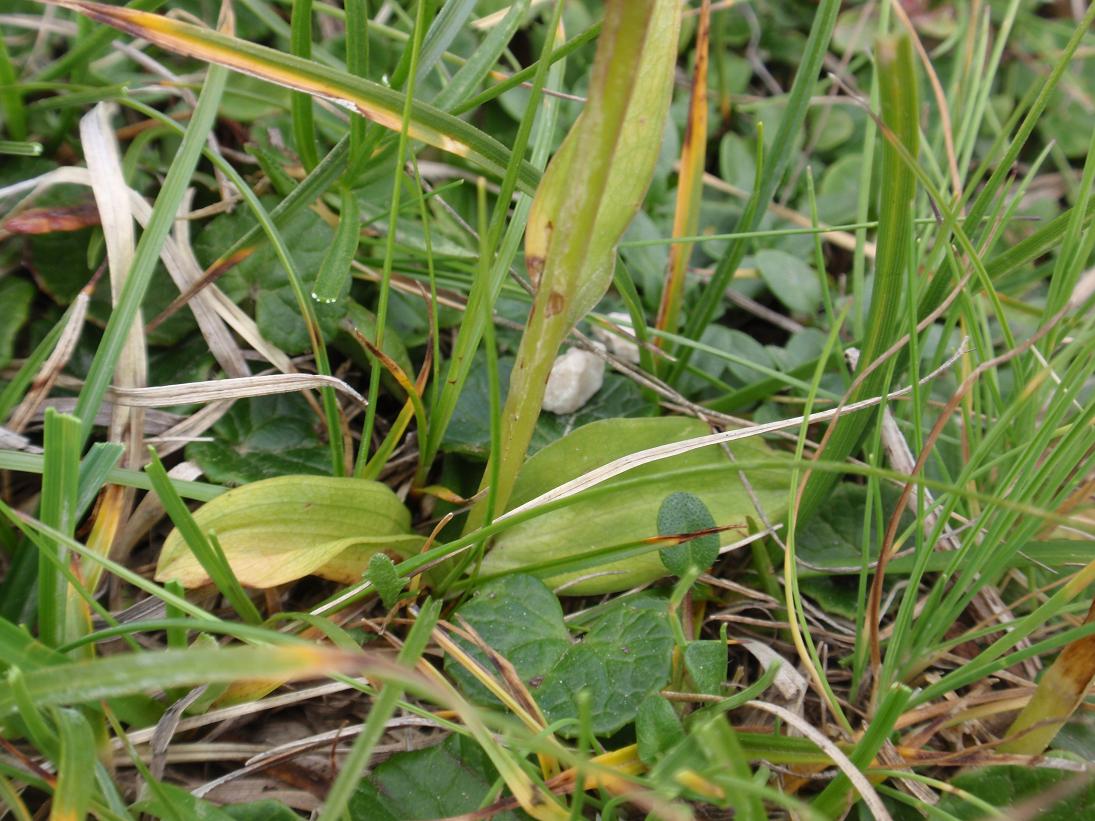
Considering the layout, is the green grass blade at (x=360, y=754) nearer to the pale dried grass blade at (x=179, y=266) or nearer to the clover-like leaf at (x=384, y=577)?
the clover-like leaf at (x=384, y=577)

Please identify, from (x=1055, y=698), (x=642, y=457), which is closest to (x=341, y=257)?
(x=642, y=457)

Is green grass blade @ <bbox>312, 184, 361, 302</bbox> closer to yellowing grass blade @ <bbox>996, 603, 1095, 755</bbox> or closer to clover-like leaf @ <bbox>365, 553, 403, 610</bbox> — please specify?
clover-like leaf @ <bbox>365, 553, 403, 610</bbox>

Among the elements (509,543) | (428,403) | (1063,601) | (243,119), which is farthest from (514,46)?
(1063,601)

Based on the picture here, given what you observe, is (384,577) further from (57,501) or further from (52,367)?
(52,367)

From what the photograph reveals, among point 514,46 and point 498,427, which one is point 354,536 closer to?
point 498,427

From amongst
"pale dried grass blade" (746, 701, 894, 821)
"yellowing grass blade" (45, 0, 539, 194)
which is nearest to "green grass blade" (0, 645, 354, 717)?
"pale dried grass blade" (746, 701, 894, 821)

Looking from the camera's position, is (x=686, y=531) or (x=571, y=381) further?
(x=571, y=381)
